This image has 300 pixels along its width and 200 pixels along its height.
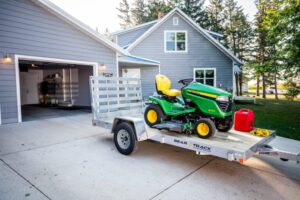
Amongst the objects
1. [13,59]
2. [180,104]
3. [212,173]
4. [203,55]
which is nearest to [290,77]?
[180,104]

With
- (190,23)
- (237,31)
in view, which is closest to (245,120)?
(190,23)

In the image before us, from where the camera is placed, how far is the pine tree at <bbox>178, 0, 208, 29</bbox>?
2688 cm

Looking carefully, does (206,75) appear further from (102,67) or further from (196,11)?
(196,11)

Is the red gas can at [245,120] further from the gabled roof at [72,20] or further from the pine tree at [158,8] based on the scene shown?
the pine tree at [158,8]

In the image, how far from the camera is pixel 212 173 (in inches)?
112

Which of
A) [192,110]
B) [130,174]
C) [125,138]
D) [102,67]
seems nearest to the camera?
[130,174]

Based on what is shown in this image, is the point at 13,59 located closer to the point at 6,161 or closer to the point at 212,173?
the point at 6,161

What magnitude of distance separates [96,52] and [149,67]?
558 centimetres

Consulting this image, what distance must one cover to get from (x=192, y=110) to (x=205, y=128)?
507 millimetres

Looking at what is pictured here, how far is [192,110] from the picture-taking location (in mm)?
3268

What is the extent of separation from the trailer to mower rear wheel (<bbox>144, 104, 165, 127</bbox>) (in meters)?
0.15

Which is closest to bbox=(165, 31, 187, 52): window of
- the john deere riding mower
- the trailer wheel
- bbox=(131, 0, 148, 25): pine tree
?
the john deere riding mower

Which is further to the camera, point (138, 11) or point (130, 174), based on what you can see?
point (138, 11)

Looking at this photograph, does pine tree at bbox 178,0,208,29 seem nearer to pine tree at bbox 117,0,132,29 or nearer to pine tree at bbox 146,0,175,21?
pine tree at bbox 146,0,175,21
